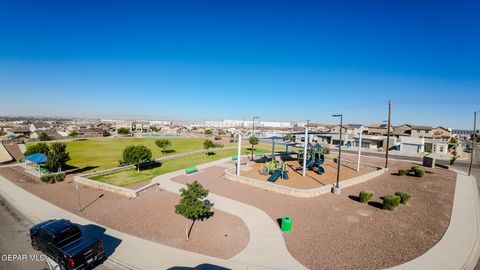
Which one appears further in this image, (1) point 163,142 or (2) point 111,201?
(1) point 163,142

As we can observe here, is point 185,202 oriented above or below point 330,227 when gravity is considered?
above

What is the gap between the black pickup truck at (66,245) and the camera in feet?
30.9

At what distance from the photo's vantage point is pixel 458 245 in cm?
1187

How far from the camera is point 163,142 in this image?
4253 centimetres

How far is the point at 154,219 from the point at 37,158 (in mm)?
20957

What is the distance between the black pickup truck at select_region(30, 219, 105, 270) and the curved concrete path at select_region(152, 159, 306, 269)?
20.6 ft

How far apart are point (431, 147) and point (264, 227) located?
56326mm

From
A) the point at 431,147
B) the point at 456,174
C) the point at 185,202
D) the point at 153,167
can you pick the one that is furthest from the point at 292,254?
the point at 431,147

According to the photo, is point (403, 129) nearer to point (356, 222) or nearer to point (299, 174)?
point (299, 174)

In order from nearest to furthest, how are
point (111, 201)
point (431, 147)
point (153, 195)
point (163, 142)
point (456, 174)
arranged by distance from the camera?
point (111, 201) → point (153, 195) → point (456, 174) → point (163, 142) → point (431, 147)

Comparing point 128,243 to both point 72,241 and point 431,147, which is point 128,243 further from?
point 431,147

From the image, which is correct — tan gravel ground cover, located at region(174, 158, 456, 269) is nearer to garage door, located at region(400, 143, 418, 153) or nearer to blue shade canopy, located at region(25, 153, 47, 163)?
blue shade canopy, located at region(25, 153, 47, 163)

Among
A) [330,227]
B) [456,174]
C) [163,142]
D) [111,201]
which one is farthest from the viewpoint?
[163,142]

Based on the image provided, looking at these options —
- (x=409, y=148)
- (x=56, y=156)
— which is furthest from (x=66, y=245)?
(x=409, y=148)
